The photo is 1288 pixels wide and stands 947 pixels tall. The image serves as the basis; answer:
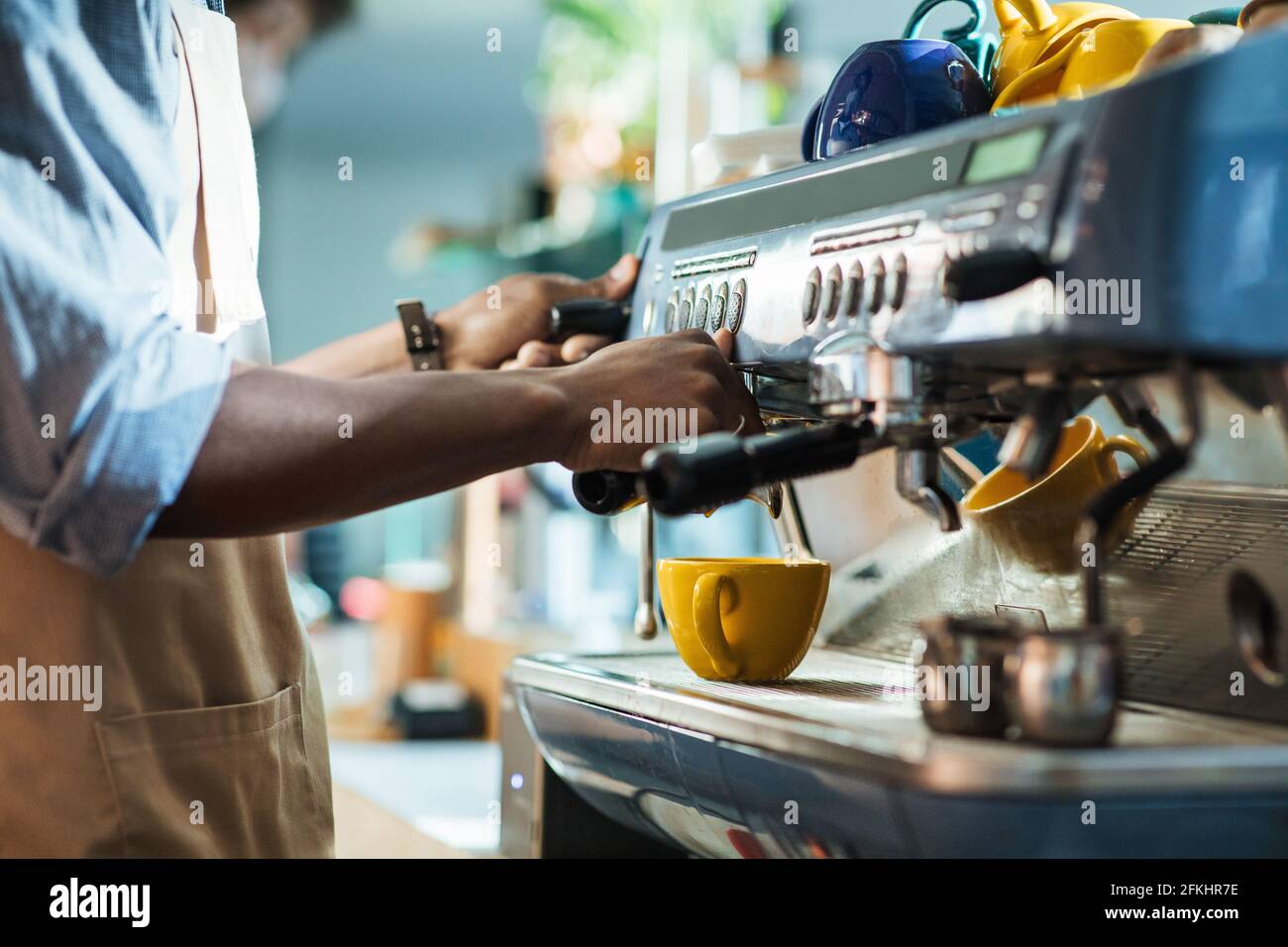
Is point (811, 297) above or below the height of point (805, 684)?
above

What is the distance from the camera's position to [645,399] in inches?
27.3

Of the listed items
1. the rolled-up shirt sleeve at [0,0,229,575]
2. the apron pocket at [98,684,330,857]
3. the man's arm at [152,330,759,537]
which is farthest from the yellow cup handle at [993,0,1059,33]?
the apron pocket at [98,684,330,857]

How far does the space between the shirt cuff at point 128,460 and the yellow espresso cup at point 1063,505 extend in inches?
17.8

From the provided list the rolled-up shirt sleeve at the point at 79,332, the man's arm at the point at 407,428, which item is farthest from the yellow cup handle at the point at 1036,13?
the rolled-up shirt sleeve at the point at 79,332

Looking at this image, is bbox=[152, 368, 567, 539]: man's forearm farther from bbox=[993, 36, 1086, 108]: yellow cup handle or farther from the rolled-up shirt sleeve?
bbox=[993, 36, 1086, 108]: yellow cup handle

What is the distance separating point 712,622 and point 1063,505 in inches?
8.7

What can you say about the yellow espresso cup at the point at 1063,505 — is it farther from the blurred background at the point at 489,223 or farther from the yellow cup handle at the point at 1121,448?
the blurred background at the point at 489,223

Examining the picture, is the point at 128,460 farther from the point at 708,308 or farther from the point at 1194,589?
the point at 1194,589

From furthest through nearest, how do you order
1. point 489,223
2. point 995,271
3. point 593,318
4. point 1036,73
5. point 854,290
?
point 489,223, point 593,318, point 1036,73, point 854,290, point 995,271

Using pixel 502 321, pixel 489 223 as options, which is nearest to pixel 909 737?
pixel 502 321

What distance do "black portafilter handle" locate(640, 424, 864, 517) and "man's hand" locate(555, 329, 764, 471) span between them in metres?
0.09

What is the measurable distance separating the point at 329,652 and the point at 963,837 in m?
2.78

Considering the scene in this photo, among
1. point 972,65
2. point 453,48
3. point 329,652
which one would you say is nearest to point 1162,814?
point 972,65
